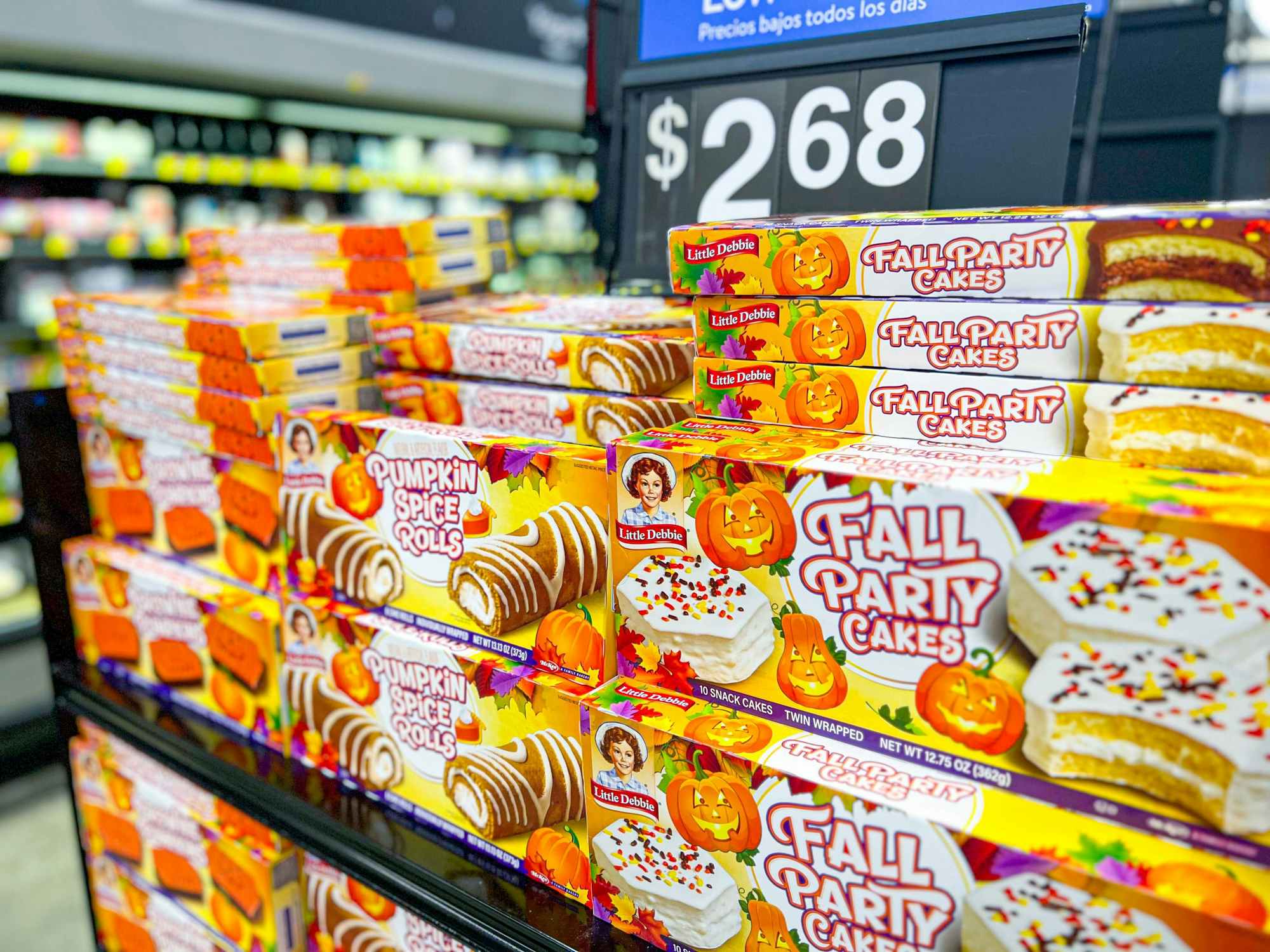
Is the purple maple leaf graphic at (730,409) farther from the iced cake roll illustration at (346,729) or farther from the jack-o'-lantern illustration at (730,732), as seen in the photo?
the iced cake roll illustration at (346,729)

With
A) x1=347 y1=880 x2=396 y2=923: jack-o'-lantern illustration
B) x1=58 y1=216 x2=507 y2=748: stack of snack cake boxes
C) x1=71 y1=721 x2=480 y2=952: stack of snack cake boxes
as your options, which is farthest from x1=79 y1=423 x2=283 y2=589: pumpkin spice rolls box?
x1=347 y1=880 x2=396 y2=923: jack-o'-lantern illustration

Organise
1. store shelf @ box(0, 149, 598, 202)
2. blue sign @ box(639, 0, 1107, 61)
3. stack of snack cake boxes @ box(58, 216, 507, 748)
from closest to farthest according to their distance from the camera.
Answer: blue sign @ box(639, 0, 1107, 61), stack of snack cake boxes @ box(58, 216, 507, 748), store shelf @ box(0, 149, 598, 202)

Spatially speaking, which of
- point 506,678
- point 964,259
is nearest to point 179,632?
point 506,678

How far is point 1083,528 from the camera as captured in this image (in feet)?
2.51

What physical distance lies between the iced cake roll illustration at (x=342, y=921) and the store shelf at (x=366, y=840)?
0.32 ft

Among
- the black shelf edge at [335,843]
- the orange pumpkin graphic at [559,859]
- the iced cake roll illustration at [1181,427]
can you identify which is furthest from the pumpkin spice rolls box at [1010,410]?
the black shelf edge at [335,843]

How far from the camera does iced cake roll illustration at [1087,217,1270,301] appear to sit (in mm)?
776

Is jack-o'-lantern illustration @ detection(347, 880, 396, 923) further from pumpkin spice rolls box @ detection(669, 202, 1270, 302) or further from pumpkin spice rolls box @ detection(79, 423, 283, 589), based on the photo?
pumpkin spice rolls box @ detection(669, 202, 1270, 302)

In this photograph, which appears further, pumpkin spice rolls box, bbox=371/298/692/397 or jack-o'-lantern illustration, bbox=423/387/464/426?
jack-o'-lantern illustration, bbox=423/387/464/426

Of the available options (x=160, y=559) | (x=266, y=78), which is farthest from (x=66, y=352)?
(x=266, y=78)

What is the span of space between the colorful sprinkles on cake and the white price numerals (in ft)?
2.49

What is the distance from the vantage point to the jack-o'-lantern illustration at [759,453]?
0.92 metres

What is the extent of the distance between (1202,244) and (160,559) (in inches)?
71.0

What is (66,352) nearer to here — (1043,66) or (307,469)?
(307,469)
